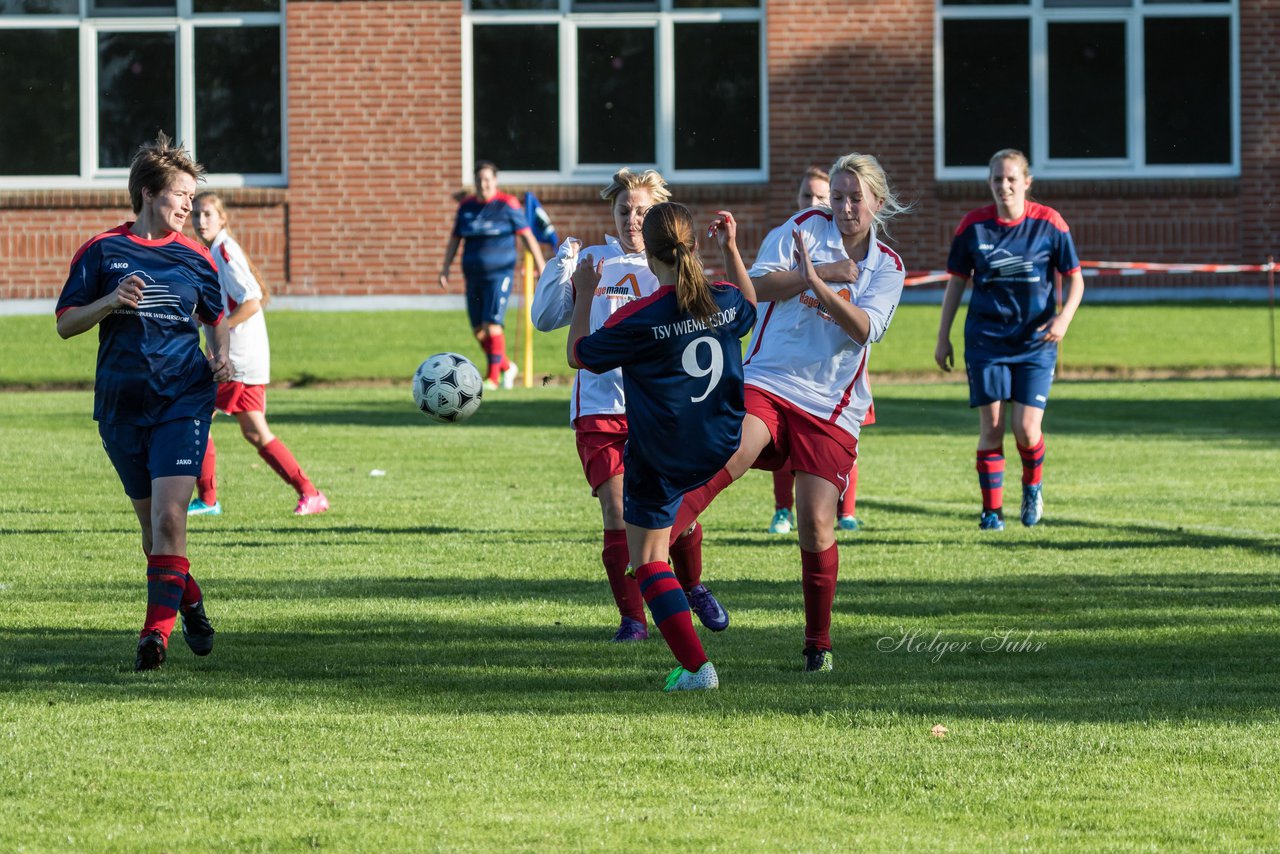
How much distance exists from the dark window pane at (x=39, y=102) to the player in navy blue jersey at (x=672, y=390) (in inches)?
750

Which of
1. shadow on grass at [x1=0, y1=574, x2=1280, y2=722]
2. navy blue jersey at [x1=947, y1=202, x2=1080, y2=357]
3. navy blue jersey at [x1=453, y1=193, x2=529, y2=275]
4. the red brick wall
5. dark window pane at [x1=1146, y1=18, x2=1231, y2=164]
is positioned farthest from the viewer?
dark window pane at [x1=1146, y1=18, x2=1231, y2=164]

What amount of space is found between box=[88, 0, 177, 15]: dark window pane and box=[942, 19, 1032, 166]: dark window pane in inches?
366

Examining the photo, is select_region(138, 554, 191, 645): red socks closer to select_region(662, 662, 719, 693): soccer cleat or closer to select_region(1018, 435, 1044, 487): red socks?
select_region(662, 662, 719, 693): soccer cleat

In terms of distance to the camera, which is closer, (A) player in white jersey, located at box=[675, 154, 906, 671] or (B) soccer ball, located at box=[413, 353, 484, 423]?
(A) player in white jersey, located at box=[675, 154, 906, 671]

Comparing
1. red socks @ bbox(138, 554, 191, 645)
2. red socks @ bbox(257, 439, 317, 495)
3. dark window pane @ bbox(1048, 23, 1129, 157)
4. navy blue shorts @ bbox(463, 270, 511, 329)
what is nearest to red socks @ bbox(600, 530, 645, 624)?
red socks @ bbox(138, 554, 191, 645)

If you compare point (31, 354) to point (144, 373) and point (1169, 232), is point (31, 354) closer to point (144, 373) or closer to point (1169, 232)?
point (1169, 232)

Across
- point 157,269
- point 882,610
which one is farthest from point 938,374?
point 157,269

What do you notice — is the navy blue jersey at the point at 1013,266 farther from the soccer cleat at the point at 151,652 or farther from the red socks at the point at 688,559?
the soccer cleat at the point at 151,652

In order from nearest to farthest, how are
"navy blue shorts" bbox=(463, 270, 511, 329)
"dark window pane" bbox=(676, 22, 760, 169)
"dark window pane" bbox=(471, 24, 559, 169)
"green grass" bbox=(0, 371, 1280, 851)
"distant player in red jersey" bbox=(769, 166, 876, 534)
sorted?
"green grass" bbox=(0, 371, 1280, 851) < "distant player in red jersey" bbox=(769, 166, 876, 534) < "navy blue shorts" bbox=(463, 270, 511, 329) < "dark window pane" bbox=(471, 24, 559, 169) < "dark window pane" bbox=(676, 22, 760, 169)

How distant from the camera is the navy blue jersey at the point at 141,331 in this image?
689cm

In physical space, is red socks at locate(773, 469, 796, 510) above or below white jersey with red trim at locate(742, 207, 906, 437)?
below

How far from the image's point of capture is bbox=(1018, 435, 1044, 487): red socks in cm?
1096

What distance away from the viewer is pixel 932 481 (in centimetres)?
1305

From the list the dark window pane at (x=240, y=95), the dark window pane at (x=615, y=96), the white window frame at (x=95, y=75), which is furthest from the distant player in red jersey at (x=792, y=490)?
the dark window pane at (x=240, y=95)
